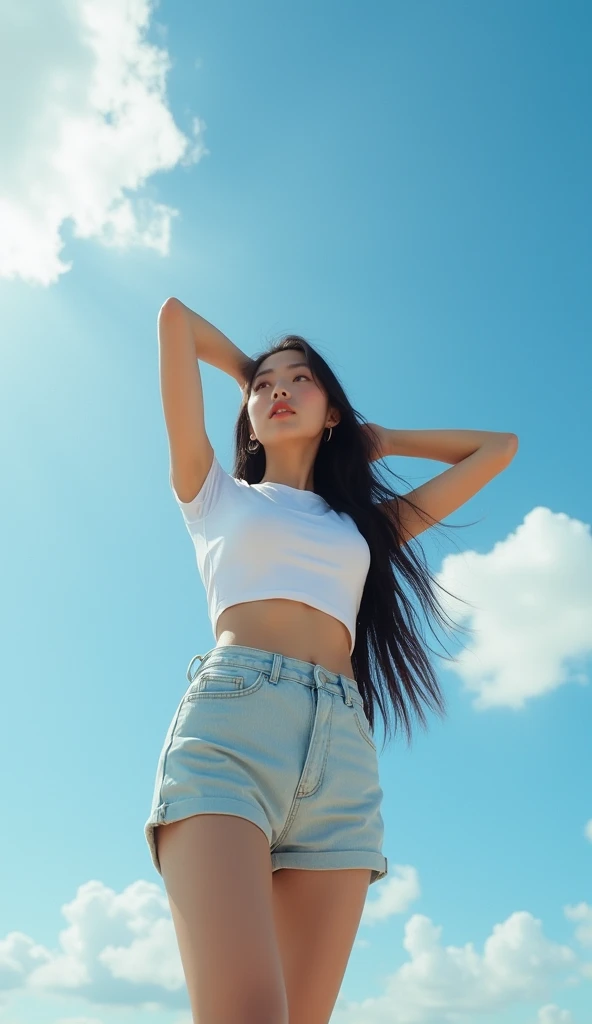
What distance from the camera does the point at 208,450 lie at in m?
4.71

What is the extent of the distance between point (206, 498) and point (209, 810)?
65.9 inches

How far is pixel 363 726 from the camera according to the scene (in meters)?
4.13

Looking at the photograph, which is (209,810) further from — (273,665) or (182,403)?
(182,403)

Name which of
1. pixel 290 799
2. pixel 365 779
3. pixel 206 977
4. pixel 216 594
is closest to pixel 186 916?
pixel 206 977

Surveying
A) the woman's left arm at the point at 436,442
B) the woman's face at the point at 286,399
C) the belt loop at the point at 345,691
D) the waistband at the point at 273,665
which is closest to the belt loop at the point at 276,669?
the waistband at the point at 273,665

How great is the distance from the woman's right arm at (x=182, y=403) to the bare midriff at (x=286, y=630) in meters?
0.76

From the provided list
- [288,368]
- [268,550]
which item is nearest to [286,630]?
[268,550]

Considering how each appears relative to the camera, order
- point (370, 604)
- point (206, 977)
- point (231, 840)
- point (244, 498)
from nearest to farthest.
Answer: point (206, 977) → point (231, 840) → point (244, 498) → point (370, 604)

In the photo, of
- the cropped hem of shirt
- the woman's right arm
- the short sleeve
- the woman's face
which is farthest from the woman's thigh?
the woman's face

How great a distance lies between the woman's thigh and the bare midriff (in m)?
0.83

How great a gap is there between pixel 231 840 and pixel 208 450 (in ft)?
6.47

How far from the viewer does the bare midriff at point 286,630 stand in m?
4.08

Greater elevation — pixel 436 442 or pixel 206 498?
pixel 436 442

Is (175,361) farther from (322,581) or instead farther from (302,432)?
(322,581)
